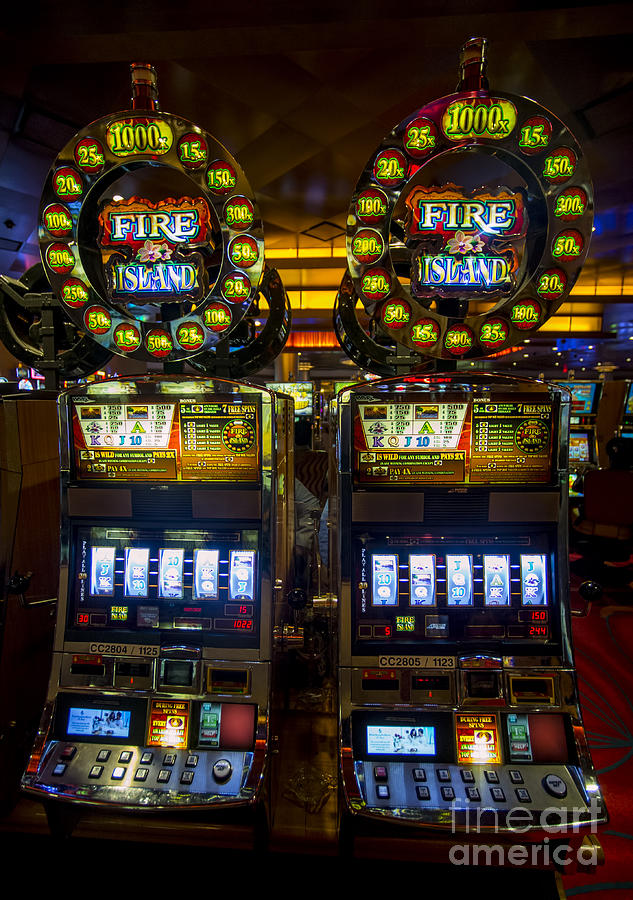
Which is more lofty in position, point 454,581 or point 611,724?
point 454,581

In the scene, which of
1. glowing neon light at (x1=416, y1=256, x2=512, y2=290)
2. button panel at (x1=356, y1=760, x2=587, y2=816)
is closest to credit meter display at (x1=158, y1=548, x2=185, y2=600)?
button panel at (x1=356, y1=760, x2=587, y2=816)

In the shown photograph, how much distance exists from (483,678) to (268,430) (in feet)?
4.91

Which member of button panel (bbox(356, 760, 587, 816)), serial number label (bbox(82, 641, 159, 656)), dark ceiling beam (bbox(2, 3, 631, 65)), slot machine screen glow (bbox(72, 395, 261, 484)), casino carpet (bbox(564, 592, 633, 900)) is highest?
dark ceiling beam (bbox(2, 3, 631, 65))

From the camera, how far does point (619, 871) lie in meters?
2.23

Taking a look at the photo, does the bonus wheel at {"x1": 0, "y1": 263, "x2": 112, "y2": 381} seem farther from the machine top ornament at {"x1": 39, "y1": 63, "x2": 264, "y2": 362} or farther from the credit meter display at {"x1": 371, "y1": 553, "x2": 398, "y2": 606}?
the credit meter display at {"x1": 371, "y1": 553, "x2": 398, "y2": 606}

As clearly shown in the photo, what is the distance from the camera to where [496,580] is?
217 cm

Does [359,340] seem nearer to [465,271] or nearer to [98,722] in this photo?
[465,271]

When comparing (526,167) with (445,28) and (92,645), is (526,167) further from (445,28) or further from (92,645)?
(92,645)

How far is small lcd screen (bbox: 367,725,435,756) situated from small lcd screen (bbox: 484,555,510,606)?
63 centimetres

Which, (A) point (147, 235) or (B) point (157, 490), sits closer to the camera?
(A) point (147, 235)

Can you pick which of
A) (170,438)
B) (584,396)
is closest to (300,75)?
(170,438)

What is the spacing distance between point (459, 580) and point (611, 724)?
2278mm

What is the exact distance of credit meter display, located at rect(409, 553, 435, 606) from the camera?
7.12ft

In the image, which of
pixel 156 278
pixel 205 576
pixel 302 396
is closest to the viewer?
pixel 156 278
